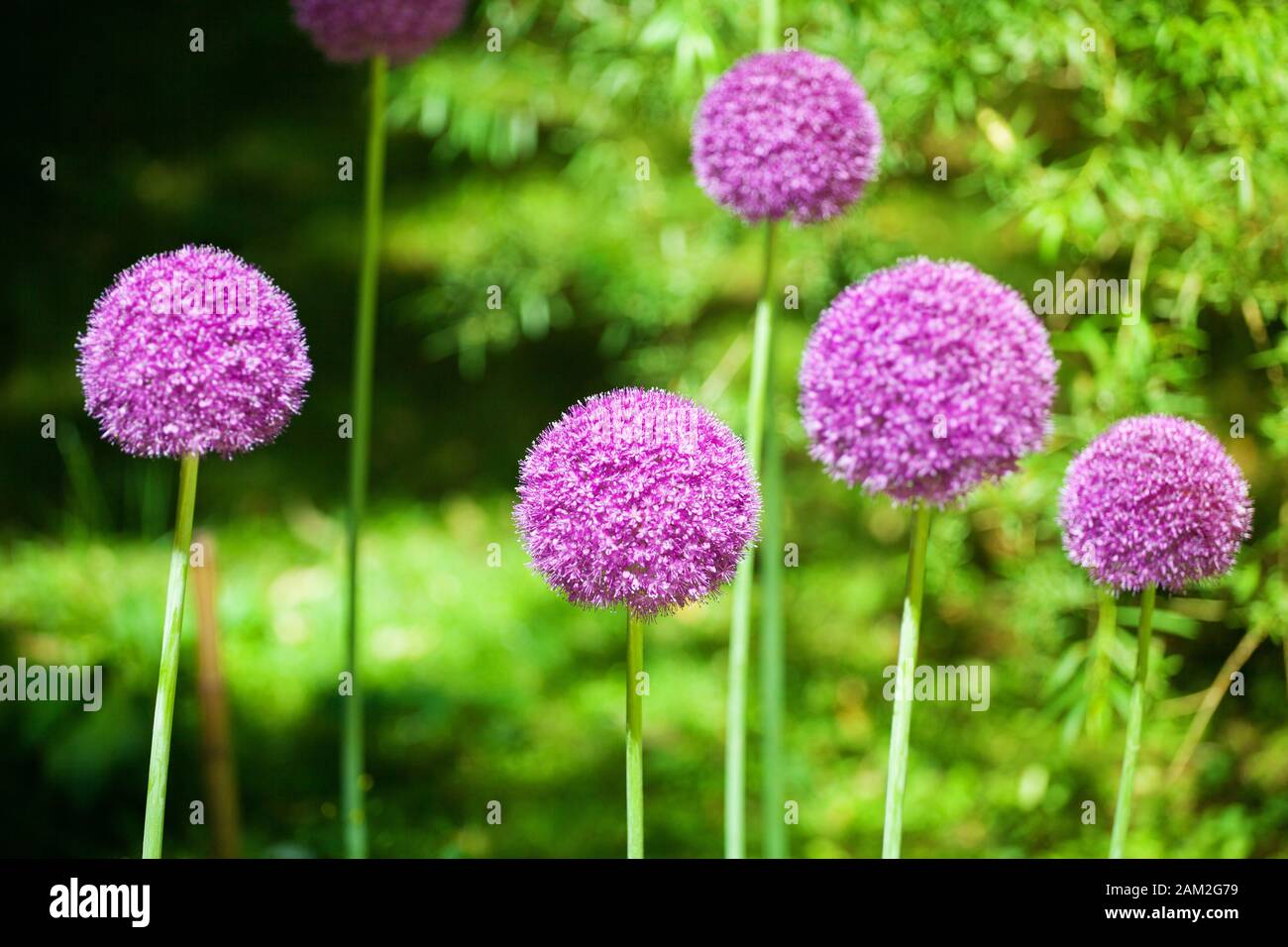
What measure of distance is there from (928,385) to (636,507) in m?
0.24

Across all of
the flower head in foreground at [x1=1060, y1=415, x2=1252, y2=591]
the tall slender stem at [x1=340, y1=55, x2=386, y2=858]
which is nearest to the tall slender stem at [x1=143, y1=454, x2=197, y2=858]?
the tall slender stem at [x1=340, y1=55, x2=386, y2=858]

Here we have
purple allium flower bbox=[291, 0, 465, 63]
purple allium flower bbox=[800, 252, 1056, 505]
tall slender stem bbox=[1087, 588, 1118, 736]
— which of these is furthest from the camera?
tall slender stem bbox=[1087, 588, 1118, 736]

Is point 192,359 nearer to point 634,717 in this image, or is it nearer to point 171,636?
point 171,636

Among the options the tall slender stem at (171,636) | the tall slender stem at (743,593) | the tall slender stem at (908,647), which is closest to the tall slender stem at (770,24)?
the tall slender stem at (743,593)

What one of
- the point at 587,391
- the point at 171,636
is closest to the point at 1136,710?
the point at 171,636

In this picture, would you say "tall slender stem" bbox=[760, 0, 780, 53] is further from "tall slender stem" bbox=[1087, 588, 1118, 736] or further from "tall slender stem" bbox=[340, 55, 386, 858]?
"tall slender stem" bbox=[1087, 588, 1118, 736]

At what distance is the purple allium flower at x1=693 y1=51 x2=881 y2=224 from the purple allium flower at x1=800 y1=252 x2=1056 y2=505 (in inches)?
11.7

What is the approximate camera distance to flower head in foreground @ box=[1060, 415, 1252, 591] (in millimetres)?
1064

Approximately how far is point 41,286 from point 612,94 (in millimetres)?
1344

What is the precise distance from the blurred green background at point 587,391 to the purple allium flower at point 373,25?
357 mm

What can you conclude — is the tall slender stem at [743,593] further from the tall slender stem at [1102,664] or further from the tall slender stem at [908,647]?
the tall slender stem at [1102,664]

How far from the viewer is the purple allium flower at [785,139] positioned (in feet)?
4.03

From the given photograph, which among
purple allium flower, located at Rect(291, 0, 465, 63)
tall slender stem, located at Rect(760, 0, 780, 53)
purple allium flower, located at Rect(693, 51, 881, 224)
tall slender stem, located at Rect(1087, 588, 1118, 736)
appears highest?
tall slender stem, located at Rect(760, 0, 780, 53)

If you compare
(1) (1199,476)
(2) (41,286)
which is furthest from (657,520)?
(2) (41,286)
